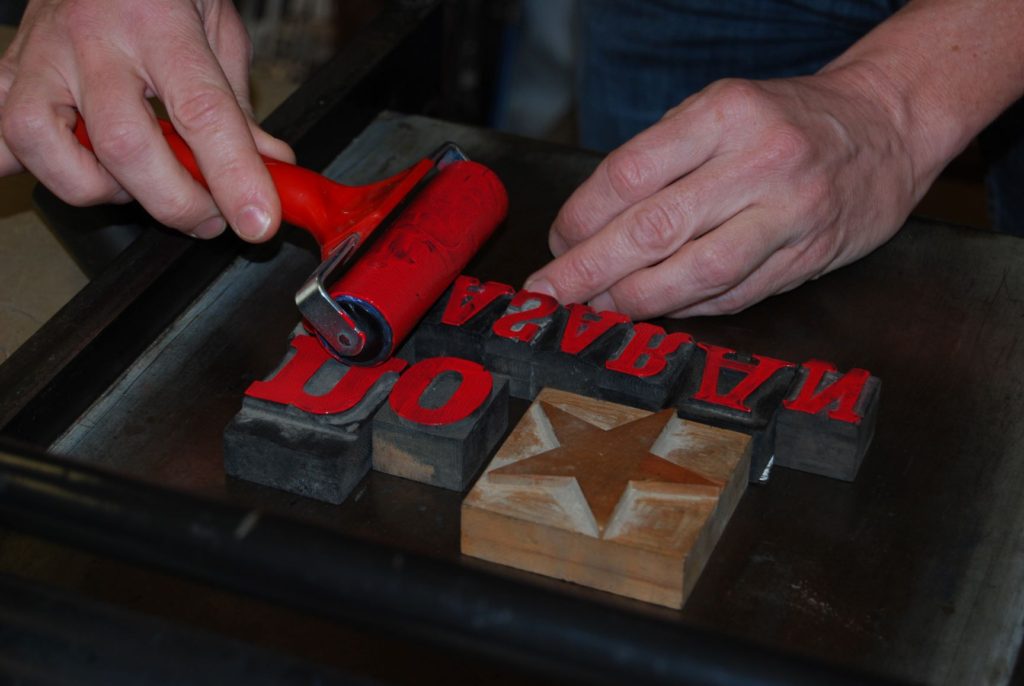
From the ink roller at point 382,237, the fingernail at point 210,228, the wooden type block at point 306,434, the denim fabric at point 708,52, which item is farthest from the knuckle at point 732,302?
the denim fabric at point 708,52

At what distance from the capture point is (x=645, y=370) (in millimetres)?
1035

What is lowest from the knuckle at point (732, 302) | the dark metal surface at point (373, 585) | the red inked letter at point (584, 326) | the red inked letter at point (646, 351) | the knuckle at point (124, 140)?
the knuckle at point (732, 302)

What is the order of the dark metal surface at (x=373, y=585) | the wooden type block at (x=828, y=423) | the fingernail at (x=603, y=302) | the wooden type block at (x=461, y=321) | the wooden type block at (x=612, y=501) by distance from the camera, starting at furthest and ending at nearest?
1. the fingernail at (x=603, y=302)
2. the wooden type block at (x=461, y=321)
3. the wooden type block at (x=828, y=423)
4. the wooden type block at (x=612, y=501)
5. the dark metal surface at (x=373, y=585)

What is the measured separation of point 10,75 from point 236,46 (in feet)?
0.75

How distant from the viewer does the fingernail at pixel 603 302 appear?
1196mm

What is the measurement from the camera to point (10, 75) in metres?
1.27

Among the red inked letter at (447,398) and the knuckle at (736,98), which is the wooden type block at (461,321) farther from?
the knuckle at (736,98)

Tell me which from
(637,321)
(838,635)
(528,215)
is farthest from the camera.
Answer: (528,215)

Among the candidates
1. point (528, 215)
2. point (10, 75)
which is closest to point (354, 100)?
point (528, 215)

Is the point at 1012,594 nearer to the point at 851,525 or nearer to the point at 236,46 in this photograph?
the point at 851,525

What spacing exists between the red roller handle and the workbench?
10cm

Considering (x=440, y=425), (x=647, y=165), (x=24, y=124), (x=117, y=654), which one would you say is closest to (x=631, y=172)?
(x=647, y=165)

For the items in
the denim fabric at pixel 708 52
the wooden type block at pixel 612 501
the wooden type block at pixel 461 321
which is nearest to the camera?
the wooden type block at pixel 612 501

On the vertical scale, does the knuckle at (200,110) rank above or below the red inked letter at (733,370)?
above
